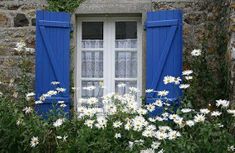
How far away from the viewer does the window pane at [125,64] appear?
6676 mm

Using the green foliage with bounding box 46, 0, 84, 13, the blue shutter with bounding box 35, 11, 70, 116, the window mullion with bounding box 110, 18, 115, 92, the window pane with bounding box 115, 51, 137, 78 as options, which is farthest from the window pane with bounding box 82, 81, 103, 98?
the green foliage with bounding box 46, 0, 84, 13

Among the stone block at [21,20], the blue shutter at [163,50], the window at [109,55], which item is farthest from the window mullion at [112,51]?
the stone block at [21,20]

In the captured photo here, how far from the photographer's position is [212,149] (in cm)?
435

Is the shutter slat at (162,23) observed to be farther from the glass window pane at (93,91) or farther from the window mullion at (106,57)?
the glass window pane at (93,91)

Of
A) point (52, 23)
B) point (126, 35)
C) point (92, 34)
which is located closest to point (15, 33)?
point (52, 23)

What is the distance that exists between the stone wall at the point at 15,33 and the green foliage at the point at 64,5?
0.19m

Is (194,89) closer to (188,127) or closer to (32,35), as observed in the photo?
(188,127)

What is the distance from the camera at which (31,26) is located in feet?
21.9

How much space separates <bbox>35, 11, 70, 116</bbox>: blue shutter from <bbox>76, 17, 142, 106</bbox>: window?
44 centimetres

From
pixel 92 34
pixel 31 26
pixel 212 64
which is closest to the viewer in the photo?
pixel 212 64

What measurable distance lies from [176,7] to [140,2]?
0.48m

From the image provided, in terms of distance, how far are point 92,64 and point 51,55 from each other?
2.27ft

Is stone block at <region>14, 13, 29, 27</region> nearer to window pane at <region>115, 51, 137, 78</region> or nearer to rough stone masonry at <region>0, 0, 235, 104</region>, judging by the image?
rough stone masonry at <region>0, 0, 235, 104</region>

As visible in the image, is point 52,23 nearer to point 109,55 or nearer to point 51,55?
point 51,55
